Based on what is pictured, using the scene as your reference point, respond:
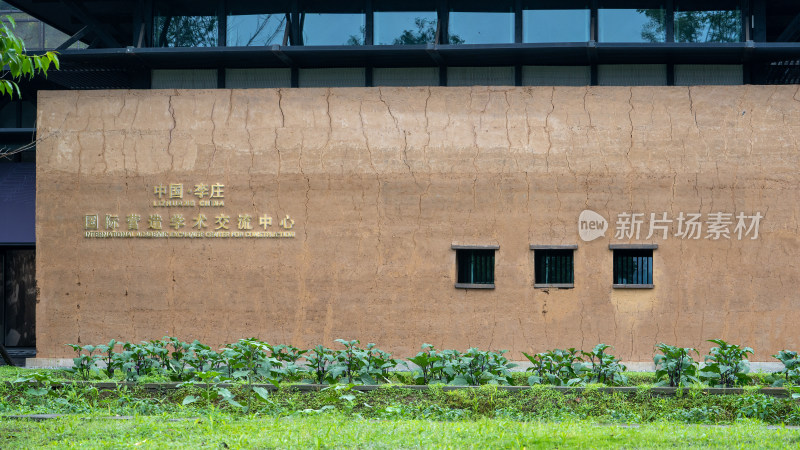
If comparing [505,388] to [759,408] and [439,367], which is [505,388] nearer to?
[439,367]

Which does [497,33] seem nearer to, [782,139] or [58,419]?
[782,139]

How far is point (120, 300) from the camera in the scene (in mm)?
14391

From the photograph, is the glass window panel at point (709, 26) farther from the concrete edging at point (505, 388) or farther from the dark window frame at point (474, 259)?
the concrete edging at point (505, 388)

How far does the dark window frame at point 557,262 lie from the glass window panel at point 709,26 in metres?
4.11

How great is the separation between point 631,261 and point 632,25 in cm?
406

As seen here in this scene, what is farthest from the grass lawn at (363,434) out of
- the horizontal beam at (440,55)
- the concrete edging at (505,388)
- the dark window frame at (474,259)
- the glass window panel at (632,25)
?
the glass window panel at (632,25)

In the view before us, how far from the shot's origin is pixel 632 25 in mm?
14594

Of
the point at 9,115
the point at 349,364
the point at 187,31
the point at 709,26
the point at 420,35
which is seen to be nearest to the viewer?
the point at 349,364

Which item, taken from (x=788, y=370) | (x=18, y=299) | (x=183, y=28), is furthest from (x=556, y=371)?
(x=18, y=299)

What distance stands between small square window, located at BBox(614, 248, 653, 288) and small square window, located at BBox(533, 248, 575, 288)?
72cm

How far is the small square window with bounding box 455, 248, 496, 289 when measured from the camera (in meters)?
13.9

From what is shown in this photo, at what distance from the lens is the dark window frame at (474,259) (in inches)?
545

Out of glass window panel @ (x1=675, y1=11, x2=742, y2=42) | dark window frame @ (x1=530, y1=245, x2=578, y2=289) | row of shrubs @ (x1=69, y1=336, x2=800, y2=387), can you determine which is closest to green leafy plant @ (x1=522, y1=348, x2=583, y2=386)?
row of shrubs @ (x1=69, y1=336, x2=800, y2=387)

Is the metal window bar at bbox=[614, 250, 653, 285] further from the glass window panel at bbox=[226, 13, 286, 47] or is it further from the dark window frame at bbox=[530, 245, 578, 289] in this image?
the glass window panel at bbox=[226, 13, 286, 47]
